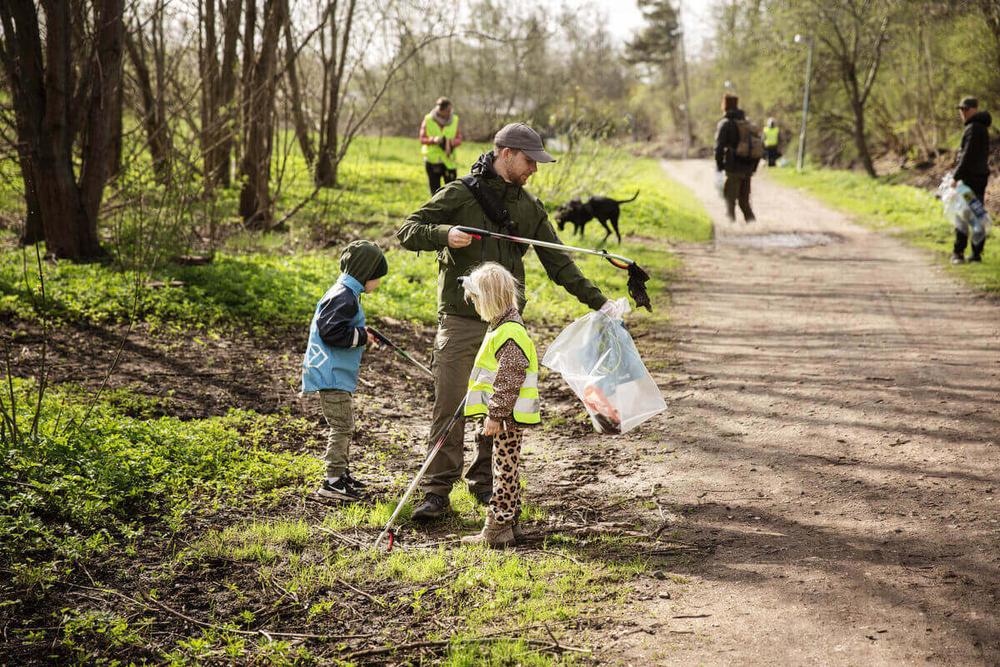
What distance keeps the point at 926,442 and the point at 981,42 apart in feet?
66.5

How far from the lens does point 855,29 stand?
93.9 feet

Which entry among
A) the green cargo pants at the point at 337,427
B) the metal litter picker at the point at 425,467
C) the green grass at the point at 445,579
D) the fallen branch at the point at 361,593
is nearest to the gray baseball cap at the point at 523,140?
the metal litter picker at the point at 425,467

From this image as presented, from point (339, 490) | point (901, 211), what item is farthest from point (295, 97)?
point (901, 211)

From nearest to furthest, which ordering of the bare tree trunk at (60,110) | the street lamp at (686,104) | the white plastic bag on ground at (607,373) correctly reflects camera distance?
1. the white plastic bag on ground at (607,373)
2. the bare tree trunk at (60,110)
3. the street lamp at (686,104)

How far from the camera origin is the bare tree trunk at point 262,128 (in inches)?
435

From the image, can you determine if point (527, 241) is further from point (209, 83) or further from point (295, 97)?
point (209, 83)

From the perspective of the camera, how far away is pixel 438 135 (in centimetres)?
1415

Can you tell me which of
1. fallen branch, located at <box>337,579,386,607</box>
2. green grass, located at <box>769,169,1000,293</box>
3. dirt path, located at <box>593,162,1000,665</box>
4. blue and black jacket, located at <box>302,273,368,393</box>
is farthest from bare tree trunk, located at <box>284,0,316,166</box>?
green grass, located at <box>769,169,1000,293</box>

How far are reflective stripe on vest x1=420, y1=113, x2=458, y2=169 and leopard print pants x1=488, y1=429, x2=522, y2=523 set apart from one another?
10465 mm

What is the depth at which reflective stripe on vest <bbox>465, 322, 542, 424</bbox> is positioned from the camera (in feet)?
14.1

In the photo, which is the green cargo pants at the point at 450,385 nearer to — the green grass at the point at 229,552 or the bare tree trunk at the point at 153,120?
the green grass at the point at 229,552

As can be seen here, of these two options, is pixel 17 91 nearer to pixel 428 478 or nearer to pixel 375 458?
pixel 375 458

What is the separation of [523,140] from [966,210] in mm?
8649

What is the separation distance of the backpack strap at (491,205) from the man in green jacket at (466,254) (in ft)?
0.05
